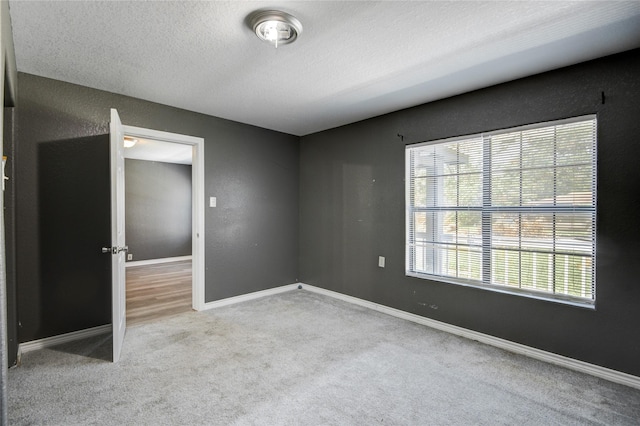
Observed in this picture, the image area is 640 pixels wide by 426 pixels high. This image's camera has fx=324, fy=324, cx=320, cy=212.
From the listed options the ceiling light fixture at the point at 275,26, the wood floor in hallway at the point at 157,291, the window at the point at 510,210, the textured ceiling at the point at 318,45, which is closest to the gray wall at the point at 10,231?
the textured ceiling at the point at 318,45

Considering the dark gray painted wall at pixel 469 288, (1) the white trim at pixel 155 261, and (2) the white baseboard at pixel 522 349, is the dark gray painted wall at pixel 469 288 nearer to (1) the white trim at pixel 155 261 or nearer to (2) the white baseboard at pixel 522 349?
(2) the white baseboard at pixel 522 349

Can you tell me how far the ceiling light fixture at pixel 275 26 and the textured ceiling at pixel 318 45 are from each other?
53mm

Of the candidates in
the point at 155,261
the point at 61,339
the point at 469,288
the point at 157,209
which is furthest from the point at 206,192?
the point at 155,261

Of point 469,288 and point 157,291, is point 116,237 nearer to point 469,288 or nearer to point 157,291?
point 157,291

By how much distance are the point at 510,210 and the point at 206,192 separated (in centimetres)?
325

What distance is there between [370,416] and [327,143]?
3.41m

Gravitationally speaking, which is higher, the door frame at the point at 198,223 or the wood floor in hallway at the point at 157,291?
the door frame at the point at 198,223

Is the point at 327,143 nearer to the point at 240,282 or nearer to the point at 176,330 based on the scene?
the point at 240,282

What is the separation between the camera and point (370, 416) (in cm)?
190

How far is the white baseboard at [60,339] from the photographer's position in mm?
2737

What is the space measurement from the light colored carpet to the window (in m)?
0.68

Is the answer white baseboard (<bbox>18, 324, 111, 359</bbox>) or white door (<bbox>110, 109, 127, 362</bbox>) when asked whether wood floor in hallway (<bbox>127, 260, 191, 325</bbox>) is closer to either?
white baseboard (<bbox>18, 324, 111, 359</bbox>)

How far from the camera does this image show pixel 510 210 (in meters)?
2.86

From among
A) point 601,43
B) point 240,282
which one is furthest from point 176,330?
point 601,43
